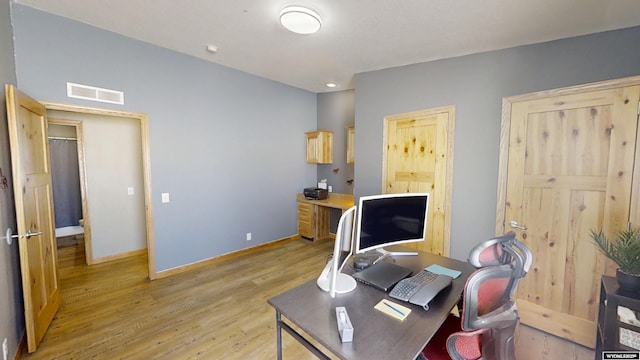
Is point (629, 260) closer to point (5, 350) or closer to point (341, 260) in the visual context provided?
point (341, 260)

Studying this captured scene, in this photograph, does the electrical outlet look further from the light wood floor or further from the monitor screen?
the monitor screen

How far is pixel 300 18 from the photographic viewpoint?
215 centimetres

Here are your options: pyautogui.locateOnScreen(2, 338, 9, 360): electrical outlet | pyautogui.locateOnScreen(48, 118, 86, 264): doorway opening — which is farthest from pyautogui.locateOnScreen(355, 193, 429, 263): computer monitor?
pyautogui.locateOnScreen(48, 118, 86, 264): doorway opening

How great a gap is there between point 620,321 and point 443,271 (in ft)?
3.55

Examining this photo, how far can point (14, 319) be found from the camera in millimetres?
1897

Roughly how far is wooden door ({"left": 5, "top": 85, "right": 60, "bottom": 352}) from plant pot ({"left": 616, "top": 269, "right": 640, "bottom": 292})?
161 inches

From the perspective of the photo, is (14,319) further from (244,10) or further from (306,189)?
(306,189)

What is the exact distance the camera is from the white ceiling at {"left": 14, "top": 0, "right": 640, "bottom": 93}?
2.07m

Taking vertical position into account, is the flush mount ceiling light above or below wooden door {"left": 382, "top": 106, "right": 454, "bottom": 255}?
above

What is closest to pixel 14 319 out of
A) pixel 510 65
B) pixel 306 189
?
pixel 306 189

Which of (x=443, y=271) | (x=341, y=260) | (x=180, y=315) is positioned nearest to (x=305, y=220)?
(x=180, y=315)

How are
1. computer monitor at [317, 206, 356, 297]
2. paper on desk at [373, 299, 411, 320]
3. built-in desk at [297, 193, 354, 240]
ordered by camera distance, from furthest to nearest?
built-in desk at [297, 193, 354, 240] < computer monitor at [317, 206, 356, 297] < paper on desk at [373, 299, 411, 320]

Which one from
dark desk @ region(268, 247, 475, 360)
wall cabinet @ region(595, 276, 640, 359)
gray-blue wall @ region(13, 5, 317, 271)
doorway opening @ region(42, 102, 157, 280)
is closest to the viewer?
dark desk @ region(268, 247, 475, 360)

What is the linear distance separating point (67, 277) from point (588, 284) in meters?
5.63
